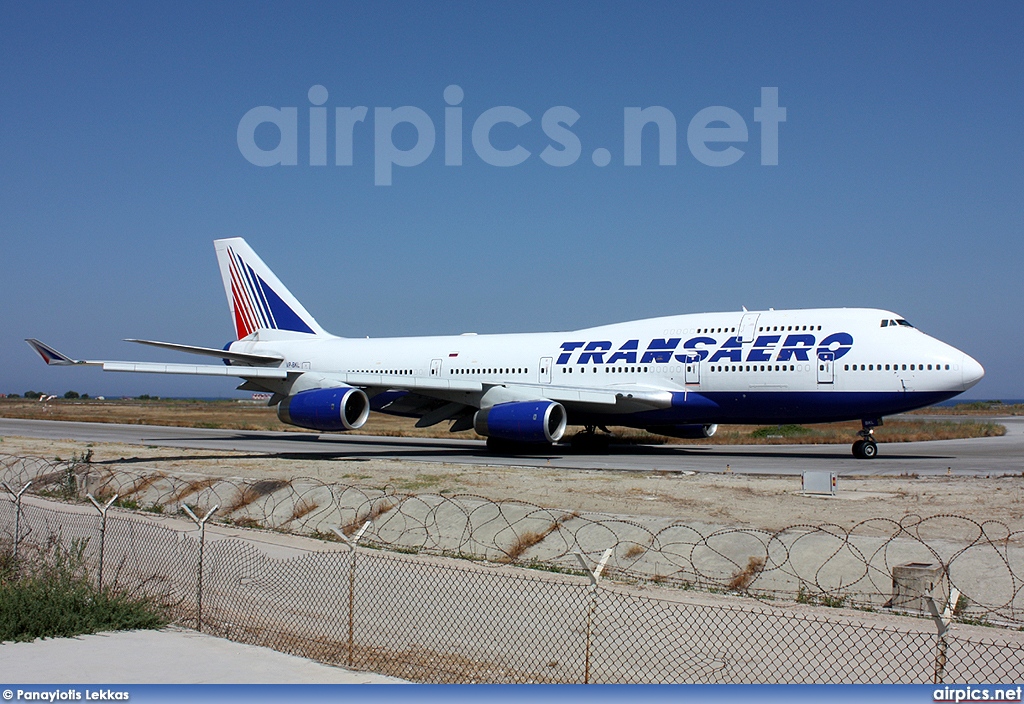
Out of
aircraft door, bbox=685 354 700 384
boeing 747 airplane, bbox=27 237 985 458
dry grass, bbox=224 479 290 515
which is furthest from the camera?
aircraft door, bbox=685 354 700 384

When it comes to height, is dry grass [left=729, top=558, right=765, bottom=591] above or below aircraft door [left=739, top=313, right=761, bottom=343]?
below

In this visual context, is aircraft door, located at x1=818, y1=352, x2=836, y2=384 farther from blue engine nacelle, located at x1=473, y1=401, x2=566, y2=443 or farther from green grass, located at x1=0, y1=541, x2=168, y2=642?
green grass, located at x1=0, y1=541, x2=168, y2=642

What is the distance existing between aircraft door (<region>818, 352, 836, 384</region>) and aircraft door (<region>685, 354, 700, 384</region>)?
3893 mm

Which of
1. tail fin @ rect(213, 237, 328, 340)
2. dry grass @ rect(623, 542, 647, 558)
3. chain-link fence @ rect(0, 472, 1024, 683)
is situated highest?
tail fin @ rect(213, 237, 328, 340)

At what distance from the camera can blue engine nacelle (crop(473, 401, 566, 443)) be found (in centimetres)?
2836

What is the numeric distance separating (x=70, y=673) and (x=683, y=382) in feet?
77.4

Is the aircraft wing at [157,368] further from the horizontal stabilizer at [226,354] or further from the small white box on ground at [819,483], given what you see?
the small white box on ground at [819,483]

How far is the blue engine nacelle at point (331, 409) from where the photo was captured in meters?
29.5

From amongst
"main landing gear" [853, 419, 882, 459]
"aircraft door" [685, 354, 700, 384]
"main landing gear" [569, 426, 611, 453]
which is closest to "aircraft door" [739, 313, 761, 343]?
"aircraft door" [685, 354, 700, 384]

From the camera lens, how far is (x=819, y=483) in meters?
18.4

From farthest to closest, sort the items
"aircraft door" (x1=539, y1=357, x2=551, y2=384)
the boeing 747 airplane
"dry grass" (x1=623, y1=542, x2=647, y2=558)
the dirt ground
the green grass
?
"aircraft door" (x1=539, y1=357, x2=551, y2=384) → the boeing 747 airplane → the dirt ground → "dry grass" (x1=623, y1=542, x2=647, y2=558) → the green grass

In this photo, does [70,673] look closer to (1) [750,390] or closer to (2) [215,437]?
(1) [750,390]

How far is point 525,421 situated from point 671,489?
366 inches

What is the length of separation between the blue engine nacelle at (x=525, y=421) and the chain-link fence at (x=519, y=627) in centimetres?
1535
